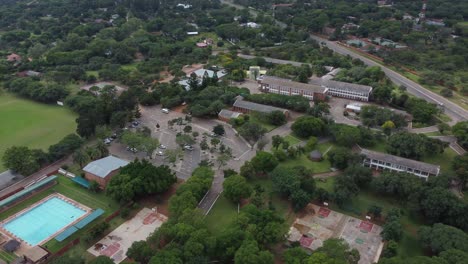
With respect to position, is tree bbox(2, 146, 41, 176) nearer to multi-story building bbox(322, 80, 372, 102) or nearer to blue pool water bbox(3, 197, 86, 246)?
blue pool water bbox(3, 197, 86, 246)

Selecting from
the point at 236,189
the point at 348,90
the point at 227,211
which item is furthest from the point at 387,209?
the point at 348,90

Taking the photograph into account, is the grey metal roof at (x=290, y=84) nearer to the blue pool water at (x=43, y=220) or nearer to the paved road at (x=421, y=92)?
the paved road at (x=421, y=92)

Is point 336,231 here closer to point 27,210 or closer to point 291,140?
point 291,140

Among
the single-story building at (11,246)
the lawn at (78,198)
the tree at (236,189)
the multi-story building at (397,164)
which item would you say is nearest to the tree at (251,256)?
the tree at (236,189)

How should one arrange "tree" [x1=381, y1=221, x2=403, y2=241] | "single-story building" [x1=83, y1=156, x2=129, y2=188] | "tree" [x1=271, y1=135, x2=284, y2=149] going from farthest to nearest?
"tree" [x1=271, y1=135, x2=284, y2=149], "single-story building" [x1=83, y1=156, x2=129, y2=188], "tree" [x1=381, y1=221, x2=403, y2=241]

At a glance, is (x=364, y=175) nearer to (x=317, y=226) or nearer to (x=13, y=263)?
(x=317, y=226)

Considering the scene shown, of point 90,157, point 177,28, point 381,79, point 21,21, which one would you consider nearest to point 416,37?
point 381,79

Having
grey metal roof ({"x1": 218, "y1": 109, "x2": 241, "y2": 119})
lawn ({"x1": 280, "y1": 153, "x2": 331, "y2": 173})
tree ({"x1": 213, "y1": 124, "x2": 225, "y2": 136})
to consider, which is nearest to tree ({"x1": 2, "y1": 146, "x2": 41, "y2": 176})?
tree ({"x1": 213, "y1": 124, "x2": 225, "y2": 136})
